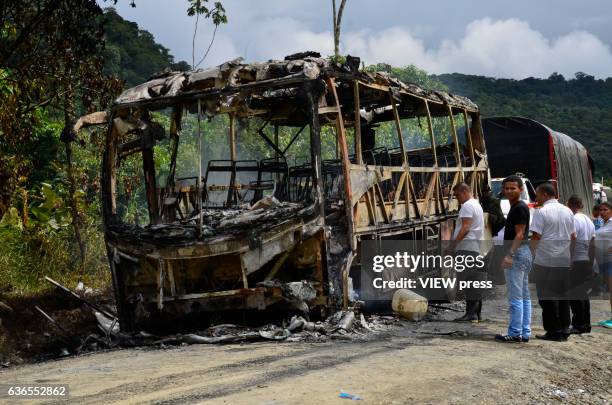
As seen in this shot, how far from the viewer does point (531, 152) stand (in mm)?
16766

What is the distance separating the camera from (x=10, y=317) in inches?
374

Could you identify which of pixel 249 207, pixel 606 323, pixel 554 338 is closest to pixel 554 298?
pixel 554 338

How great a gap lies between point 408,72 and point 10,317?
33.5 meters

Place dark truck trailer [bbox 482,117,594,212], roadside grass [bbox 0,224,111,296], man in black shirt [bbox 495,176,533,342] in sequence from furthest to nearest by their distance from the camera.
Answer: dark truck trailer [bbox 482,117,594,212], roadside grass [bbox 0,224,111,296], man in black shirt [bbox 495,176,533,342]

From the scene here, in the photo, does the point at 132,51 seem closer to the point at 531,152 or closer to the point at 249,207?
the point at 531,152

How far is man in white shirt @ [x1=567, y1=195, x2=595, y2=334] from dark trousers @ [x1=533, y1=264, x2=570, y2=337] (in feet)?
1.22

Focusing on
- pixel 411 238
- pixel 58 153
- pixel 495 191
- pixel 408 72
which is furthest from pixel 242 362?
pixel 408 72

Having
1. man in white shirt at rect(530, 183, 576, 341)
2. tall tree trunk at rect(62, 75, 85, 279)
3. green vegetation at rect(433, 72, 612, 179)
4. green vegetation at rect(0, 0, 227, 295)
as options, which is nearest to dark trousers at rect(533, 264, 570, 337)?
man in white shirt at rect(530, 183, 576, 341)

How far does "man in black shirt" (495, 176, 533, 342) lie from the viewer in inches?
274

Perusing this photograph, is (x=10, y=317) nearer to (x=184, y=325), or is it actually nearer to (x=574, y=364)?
(x=184, y=325)

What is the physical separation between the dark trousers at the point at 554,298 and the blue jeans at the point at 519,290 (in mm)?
330

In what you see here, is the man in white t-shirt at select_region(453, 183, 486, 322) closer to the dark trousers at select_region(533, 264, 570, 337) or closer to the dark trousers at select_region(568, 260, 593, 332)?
A: the dark trousers at select_region(533, 264, 570, 337)

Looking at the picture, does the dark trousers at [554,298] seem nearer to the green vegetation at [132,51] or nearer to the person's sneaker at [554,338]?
the person's sneaker at [554,338]

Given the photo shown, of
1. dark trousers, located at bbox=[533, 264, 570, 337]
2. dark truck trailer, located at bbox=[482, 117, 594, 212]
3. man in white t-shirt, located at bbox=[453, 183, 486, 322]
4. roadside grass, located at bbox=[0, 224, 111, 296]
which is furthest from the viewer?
dark truck trailer, located at bbox=[482, 117, 594, 212]
